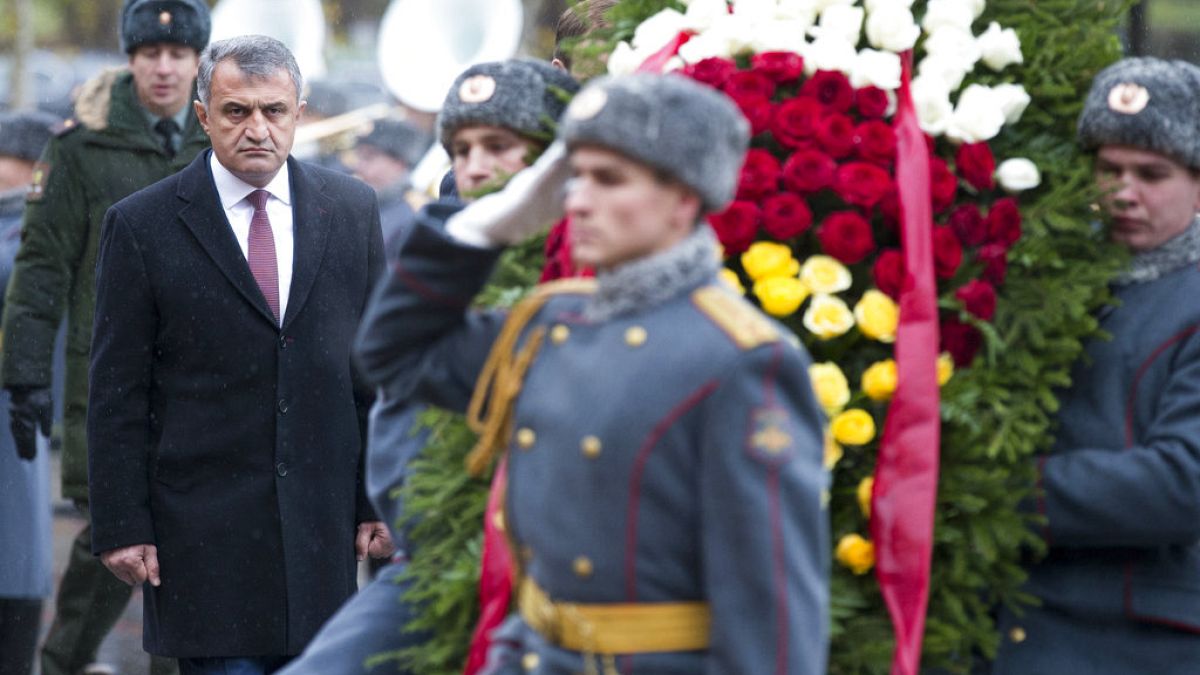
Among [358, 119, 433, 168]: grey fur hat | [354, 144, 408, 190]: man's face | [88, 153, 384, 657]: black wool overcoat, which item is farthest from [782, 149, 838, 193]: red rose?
[358, 119, 433, 168]: grey fur hat

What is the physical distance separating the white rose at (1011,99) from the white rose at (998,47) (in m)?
0.06

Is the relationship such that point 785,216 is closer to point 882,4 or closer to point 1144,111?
point 882,4

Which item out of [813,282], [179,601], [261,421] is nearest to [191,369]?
[261,421]

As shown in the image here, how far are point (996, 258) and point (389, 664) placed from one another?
1.49 metres

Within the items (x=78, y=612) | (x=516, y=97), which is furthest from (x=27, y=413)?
(x=516, y=97)

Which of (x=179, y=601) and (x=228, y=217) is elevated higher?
(x=228, y=217)

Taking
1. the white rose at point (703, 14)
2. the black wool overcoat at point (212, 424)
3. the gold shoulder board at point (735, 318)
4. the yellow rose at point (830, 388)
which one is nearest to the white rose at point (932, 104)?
the white rose at point (703, 14)

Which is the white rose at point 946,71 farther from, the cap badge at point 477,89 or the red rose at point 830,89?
the cap badge at point 477,89

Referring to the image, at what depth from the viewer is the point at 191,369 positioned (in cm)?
559

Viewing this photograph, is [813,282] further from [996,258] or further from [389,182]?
[389,182]

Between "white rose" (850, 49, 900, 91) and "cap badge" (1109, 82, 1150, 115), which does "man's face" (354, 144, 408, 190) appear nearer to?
"white rose" (850, 49, 900, 91)

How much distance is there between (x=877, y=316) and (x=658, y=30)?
0.83 m

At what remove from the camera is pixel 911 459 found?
4020 millimetres

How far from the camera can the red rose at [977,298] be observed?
164 inches
